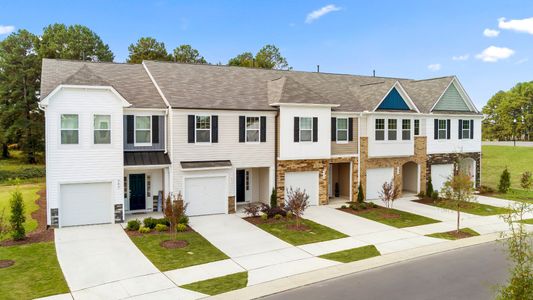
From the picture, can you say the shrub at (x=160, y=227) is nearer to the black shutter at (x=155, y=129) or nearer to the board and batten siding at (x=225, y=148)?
the board and batten siding at (x=225, y=148)

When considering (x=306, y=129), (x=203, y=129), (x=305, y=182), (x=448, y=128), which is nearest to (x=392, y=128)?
(x=448, y=128)

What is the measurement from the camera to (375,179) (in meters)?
27.8

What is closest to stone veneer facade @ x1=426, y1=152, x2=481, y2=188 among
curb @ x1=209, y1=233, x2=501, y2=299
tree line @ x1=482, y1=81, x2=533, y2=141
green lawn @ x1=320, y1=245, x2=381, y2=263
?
curb @ x1=209, y1=233, x2=501, y2=299

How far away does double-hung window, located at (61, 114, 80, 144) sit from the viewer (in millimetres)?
19094

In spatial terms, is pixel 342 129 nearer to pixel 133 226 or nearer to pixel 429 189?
pixel 429 189

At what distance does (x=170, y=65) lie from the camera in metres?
25.8

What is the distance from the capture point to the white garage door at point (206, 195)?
2203 cm

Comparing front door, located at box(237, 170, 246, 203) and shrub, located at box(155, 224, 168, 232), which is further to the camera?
front door, located at box(237, 170, 246, 203)

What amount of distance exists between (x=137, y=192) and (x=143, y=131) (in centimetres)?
352

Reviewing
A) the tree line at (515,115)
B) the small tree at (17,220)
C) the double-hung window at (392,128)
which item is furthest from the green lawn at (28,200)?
the tree line at (515,115)

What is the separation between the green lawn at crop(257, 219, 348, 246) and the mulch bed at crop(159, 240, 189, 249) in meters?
4.17

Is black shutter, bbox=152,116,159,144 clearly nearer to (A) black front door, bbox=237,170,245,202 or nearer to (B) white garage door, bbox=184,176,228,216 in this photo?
(B) white garage door, bbox=184,176,228,216

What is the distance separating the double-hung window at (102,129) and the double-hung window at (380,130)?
17.0 meters

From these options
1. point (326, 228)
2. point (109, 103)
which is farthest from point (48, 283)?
point (326, 228)
